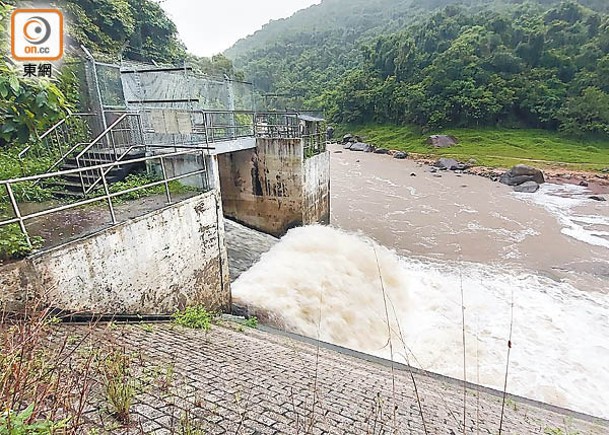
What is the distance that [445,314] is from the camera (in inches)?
384

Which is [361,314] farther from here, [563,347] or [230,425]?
[230,425]

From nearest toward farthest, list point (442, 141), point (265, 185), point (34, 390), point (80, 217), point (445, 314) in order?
point (34, 390) → point (80, 217) → point (445, 314) → point (265, 185) → point (442, 141)

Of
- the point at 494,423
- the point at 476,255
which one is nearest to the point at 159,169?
the point at 494,423

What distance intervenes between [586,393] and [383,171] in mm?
26599

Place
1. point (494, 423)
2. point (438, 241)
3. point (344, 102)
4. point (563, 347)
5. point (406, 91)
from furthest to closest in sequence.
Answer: point (344, 102) → point (406, 91) → point (438, 241) → point (563, 347) → point (494, 423)

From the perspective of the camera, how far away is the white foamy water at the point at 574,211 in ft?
53.5

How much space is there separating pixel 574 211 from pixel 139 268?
22.2m

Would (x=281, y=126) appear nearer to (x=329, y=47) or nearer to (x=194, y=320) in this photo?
(x=194, y=320)

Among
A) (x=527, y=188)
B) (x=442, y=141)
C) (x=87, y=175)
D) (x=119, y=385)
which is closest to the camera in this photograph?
(x=119, y=385)

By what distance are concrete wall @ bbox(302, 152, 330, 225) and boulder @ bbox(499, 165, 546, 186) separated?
1707cm

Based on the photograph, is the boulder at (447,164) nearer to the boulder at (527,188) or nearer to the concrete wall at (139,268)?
the boulder at (527,188)

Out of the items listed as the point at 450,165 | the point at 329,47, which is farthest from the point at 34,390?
the point at 329,47

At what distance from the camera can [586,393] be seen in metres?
7.05

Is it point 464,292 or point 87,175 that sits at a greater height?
point 87,175
